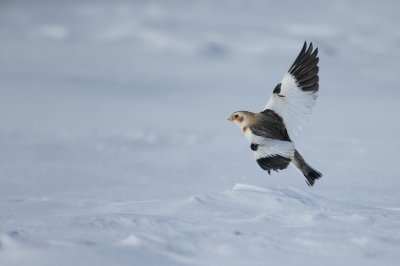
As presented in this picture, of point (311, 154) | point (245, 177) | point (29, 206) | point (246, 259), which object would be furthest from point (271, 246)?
point (311, 154)

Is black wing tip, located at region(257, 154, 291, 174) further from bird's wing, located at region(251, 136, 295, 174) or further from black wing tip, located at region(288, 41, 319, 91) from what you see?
black wing tip, located at region(288, 41, 319, 91)

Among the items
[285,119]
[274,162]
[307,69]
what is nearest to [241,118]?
[285,119]

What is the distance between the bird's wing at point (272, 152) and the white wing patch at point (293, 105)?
30cm

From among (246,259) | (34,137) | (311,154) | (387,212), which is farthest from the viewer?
(34,137)

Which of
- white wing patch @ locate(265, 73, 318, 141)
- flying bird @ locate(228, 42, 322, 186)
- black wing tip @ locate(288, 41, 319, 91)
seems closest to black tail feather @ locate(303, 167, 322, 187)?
flying bird @ locate(228, 42, 322, 186)

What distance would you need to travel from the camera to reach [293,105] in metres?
5.00

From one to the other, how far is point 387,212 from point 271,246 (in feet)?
4.22

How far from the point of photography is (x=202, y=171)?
295 inches

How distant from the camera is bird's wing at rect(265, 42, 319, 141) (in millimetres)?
4934

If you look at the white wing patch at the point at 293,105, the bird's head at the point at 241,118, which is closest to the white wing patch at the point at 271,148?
the bird's head at the point at 241,118

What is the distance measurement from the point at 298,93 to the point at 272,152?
28.3 inches

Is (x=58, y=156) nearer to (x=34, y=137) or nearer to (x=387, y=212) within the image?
(x=34, y=137)

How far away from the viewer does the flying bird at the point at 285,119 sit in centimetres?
457

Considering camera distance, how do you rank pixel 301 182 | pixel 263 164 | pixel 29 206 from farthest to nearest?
1. pixel 301 182
2. pixel 29 206
3. pixel 263 164
